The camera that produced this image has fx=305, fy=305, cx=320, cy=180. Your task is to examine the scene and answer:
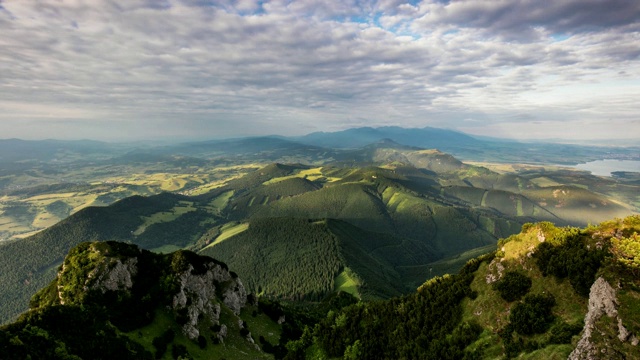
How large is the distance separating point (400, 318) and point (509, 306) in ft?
93.8

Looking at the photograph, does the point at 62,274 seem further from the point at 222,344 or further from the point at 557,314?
the point at 557,314

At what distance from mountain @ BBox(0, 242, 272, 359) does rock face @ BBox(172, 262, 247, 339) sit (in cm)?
29

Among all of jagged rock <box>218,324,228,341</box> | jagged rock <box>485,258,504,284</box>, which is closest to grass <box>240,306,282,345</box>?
jagged rock <box>218,324,228,341</box>

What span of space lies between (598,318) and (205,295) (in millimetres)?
102834

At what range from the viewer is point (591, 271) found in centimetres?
5681

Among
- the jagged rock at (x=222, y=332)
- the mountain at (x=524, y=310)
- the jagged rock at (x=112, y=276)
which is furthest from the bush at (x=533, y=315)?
the jagged rock at (x=112, y=276)

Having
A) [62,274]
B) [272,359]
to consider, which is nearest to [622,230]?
[272,359]

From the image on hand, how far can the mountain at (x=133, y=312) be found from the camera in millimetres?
65062

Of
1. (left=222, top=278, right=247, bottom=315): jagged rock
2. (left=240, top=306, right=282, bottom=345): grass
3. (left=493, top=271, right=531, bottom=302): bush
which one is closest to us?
(left=493, top=271, right=531, bottom=302): bush

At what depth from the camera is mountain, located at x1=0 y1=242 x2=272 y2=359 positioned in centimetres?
6506

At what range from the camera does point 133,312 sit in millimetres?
87125

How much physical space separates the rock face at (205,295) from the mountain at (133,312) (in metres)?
0.29

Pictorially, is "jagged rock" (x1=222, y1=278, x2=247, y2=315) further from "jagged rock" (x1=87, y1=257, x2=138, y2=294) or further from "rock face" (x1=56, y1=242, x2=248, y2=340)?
"jagged rock" (x1=87, y1=257, x2=138, y2=294)

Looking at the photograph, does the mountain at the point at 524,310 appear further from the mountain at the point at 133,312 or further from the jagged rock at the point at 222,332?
the mountain at the point at 133,312
